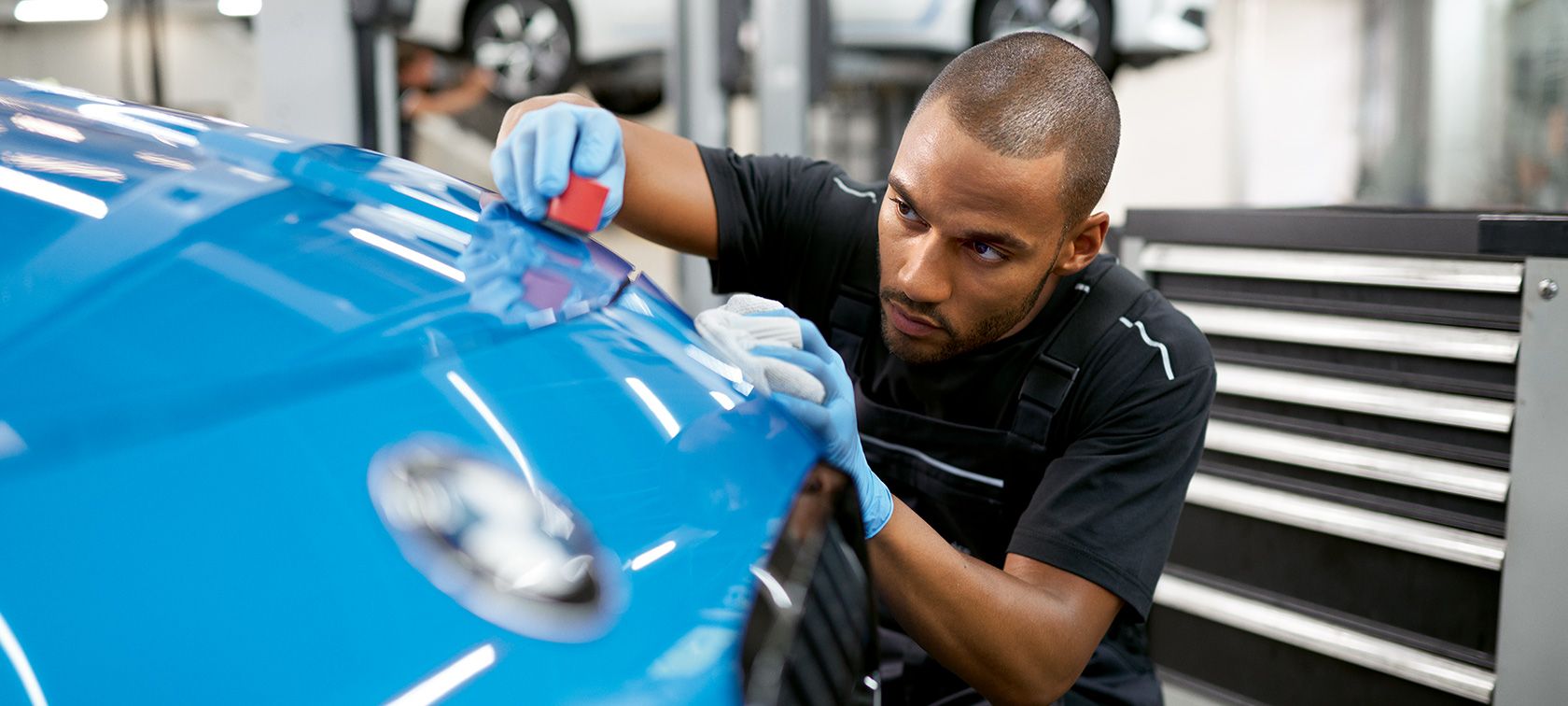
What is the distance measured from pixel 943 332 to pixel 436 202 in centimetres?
55

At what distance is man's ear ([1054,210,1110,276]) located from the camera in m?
1.16

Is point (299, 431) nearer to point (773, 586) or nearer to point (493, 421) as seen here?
point (493, 421)

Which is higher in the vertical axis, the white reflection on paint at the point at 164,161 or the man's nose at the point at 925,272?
the white reflection on paint at the point at 164,161

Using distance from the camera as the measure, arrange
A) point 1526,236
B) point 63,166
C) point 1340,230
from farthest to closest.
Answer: point 1340,230 → point 1526,236 → point 63,166

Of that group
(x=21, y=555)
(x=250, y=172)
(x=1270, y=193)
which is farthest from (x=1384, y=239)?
(x=1270, y=193)

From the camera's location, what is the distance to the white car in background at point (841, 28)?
4227 millimetres

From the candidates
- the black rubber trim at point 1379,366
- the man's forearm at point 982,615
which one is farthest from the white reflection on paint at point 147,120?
the black rubber trim at point 1379,366

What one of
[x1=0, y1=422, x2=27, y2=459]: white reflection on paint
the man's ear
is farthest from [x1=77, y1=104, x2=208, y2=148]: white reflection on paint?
the man's ear

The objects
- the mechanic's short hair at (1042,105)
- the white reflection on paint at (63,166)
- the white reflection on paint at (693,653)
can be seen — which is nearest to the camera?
the white reflection on paint at (693,653)

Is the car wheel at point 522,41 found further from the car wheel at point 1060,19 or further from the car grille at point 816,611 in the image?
the car grille at point 816,611

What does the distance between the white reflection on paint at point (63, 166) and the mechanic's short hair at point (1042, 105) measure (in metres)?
0.69

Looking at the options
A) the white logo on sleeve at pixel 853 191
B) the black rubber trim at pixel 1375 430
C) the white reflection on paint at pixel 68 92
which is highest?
the white reflection on paint at pixel 68 92

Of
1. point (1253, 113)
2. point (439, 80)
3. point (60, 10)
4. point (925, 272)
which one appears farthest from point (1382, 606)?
point (60, 10)

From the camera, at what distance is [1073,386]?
116cm
